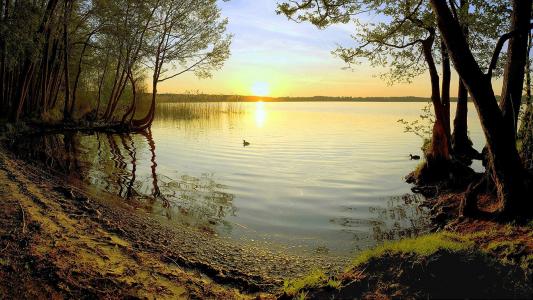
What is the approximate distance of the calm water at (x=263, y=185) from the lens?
9867 mm

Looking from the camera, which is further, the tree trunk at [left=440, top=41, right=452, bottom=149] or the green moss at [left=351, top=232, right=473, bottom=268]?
the tree trunk at [left=440, top=41, right=452, bottom=149]

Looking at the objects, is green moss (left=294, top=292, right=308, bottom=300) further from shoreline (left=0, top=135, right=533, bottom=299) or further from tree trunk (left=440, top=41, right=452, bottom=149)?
tree trunk (left=440, top=41, right=452, bottom=149)

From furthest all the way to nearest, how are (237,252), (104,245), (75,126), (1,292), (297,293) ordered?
(75,126) < (237,252) < (104,245) < (297,293) < (1,292)

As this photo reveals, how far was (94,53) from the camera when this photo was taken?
110 ft

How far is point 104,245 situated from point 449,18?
7685mm

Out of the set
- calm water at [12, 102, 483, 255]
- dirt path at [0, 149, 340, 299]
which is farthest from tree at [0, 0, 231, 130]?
dirt path at [0, 149, 340, 299]

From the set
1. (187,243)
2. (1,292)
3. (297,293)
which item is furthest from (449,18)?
(1,292)

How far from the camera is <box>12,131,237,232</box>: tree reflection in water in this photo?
Result: 1109 cm

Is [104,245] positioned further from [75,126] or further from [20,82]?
[75,126]

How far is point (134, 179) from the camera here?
1502 cm

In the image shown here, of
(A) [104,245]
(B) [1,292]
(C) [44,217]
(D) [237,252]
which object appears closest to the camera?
(B) [1,292]

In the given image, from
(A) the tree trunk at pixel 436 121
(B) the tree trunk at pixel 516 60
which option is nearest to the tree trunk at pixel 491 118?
(B) the tree trunk at pixel 516 60

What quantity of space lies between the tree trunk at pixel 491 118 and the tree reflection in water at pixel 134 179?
6.54 metres

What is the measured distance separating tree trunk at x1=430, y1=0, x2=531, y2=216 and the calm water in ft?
8.62
